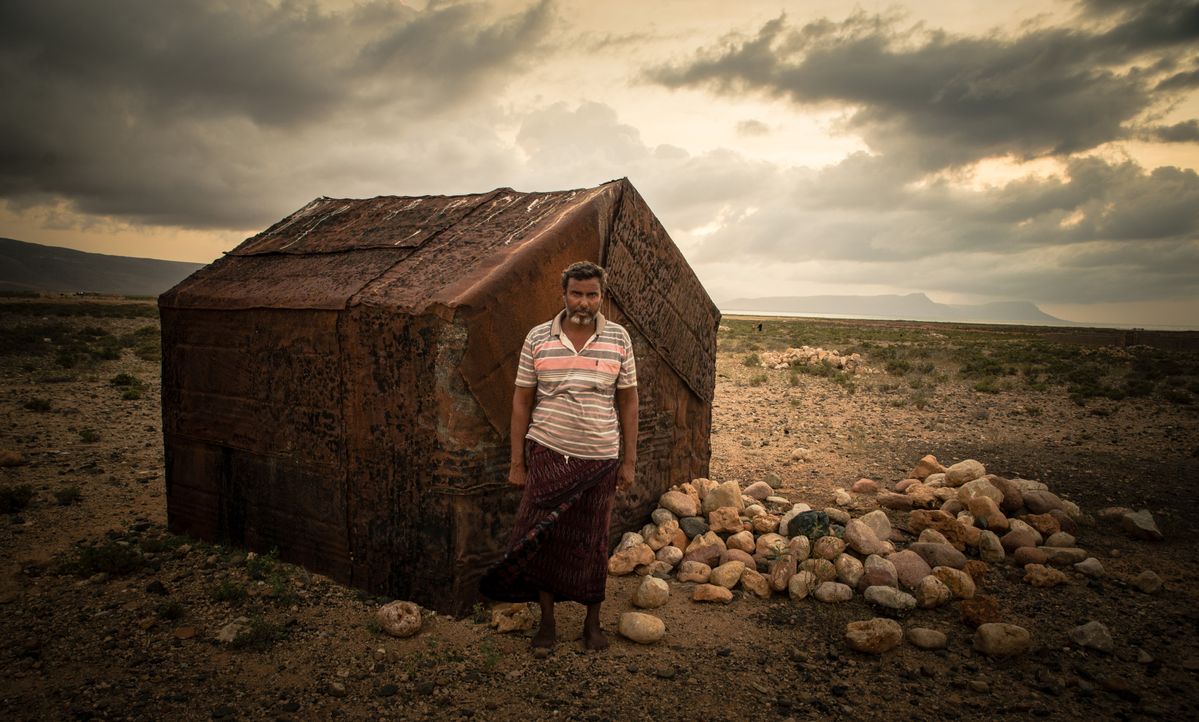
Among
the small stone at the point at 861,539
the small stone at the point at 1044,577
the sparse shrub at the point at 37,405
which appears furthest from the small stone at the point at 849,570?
the sparse shrub at the point at 37,405

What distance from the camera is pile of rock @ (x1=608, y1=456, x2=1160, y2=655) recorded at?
11.4 ft

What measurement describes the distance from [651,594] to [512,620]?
825mm

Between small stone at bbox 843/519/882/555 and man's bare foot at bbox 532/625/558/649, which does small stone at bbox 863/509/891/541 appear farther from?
man's bare foot at bbox 532/625/558/649

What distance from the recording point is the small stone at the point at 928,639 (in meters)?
3.06

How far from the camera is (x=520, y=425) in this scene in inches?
113

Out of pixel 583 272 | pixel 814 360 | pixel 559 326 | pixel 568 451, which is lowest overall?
pixel 814 360

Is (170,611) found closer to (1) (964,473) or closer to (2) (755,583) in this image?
(2) (755,583)

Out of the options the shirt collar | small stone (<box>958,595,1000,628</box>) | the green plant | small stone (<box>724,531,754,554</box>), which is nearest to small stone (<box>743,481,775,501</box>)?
small stone (<box>724,531,754,554</box>)

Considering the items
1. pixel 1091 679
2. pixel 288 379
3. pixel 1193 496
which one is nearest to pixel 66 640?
pixel 288 379

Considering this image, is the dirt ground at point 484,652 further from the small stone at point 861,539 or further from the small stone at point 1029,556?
the small stone at point 861,539

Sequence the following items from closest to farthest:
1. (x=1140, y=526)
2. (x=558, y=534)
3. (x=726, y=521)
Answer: (x=558, y=534), (x=726, y=521), (x=1140, y=526)

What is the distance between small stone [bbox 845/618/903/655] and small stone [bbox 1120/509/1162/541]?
2.93 meters

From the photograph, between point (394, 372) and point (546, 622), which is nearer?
point (546, 622)

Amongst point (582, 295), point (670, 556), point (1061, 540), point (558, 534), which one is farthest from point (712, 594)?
point (1061, 540)
